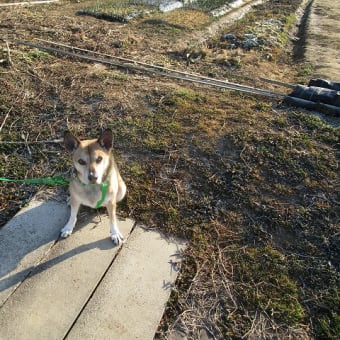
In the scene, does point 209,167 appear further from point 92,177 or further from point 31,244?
point 31,244

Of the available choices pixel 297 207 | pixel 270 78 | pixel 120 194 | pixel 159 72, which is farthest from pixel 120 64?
pixel 297 207

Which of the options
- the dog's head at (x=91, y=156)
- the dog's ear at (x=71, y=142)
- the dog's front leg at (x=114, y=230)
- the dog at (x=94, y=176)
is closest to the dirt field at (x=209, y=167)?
the dog's front leg at (x=114, y=230)

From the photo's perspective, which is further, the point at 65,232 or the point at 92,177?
the point at 65,232

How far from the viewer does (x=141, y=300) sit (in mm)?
3168

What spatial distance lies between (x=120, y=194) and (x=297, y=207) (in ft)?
7.50

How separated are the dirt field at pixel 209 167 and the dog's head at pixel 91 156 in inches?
38.4

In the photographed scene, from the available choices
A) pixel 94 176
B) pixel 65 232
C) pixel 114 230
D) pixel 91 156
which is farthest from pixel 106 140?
pixel 65 232

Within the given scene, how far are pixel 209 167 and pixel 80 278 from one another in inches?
95.6

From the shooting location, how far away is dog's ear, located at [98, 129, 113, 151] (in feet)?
10.9

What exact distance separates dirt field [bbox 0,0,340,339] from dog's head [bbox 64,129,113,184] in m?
0.98

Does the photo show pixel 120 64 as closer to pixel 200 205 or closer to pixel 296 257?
pixel 200 205

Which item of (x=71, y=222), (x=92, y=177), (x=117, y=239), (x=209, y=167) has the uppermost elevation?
(x=92, y=177)

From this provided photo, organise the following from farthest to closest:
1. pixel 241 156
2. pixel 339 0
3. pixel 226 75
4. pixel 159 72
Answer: pixel 339 0
pixel 226 75
pixel 159 72
pixel 241 156

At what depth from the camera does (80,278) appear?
10.7 ft
